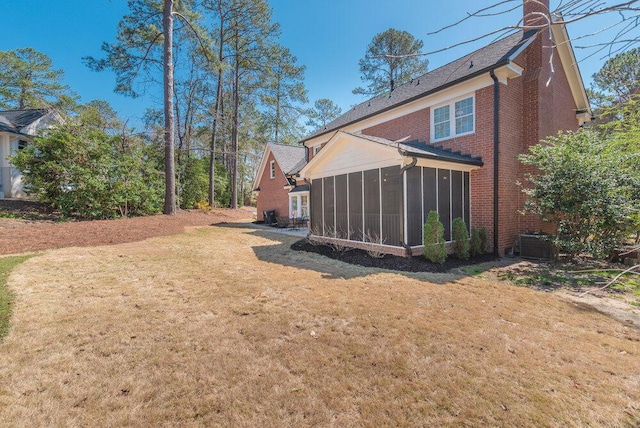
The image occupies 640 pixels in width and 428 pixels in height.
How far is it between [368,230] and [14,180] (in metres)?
21.4

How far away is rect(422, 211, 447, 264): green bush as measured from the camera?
24.0 feet

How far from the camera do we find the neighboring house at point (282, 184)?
712 inches

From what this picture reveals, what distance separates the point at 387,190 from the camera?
808cm

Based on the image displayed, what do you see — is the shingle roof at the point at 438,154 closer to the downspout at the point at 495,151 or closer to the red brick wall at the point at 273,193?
the downspout at the point at 495,151

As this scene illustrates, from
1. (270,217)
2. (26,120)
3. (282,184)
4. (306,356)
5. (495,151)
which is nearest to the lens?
(306,356)

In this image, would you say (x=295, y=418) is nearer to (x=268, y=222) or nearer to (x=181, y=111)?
(x=268, y=222)

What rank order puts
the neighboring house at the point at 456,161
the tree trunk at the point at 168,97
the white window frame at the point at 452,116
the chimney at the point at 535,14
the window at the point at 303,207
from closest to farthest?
the chimney at the point at 535,14 < the neighboring house at the point at 456,161 < the white window frame at the point at 452,116 < the tree trunk at the point at 168,97 < the window at the point at 303,207

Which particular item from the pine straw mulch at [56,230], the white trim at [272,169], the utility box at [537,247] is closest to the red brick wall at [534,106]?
the utility box at [537,247]

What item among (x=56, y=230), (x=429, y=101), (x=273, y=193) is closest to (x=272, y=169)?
(x=273, y=193)

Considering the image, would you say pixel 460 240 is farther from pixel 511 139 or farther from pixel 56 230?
pixel 56 230

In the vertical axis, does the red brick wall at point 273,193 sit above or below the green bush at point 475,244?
above

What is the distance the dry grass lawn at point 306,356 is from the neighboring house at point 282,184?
12774 mm

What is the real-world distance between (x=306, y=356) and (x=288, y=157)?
61.8ft

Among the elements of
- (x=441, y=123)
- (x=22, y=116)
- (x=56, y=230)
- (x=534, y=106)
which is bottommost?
(x=56, y=230)
